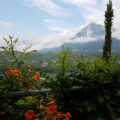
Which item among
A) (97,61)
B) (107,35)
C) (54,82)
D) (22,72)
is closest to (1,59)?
(22,72)

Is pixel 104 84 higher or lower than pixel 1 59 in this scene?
lower

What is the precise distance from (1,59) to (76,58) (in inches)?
53.7

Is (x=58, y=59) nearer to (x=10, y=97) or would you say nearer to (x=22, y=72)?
(x=22, y=72)

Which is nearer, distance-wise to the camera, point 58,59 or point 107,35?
point 58,59

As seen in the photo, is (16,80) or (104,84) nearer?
(16,80)

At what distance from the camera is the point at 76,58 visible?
3.68 metres

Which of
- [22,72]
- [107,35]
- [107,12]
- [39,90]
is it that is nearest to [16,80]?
[22,72]

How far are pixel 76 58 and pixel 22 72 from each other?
3.85ft

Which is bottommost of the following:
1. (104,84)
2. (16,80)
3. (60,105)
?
(60,105)

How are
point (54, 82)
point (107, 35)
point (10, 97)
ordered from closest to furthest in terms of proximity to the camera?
point (10, 97) < point (54, 82) < point (107, 35)

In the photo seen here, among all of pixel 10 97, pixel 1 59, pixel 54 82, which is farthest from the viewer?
pixel 54 82

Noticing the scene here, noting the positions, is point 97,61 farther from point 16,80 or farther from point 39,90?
point 16,80

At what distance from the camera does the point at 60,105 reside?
3.42 metres

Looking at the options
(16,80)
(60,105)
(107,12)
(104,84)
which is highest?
(107,12)
